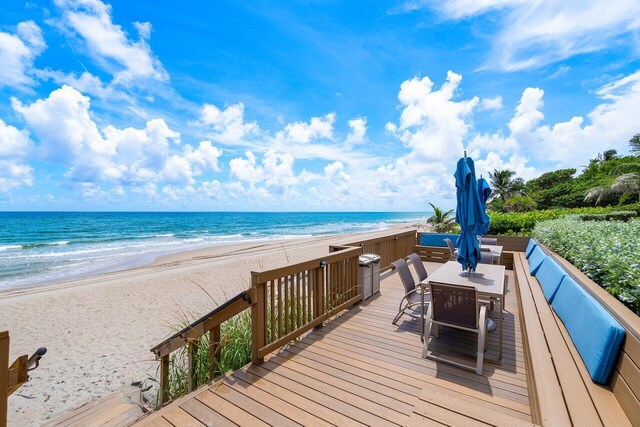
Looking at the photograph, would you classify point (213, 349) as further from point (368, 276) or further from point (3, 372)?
point (368, 276)

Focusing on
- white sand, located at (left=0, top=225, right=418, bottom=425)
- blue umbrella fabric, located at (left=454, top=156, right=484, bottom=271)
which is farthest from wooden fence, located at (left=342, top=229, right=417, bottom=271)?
white sand, located at (left=0, top=225, right=418, bottom=425)

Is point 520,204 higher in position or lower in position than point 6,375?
higher

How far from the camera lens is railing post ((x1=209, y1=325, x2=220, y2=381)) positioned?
302cm

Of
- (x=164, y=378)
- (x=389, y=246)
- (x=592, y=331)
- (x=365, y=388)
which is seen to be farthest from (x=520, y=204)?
(x=164, y=378)

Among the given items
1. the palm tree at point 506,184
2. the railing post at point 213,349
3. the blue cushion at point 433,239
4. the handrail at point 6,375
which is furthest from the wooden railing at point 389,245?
the palm tree at point 506,184

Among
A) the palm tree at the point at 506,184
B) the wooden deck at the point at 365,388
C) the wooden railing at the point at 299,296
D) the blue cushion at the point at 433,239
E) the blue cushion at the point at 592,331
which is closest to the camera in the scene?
the blue cushion at the point at 592,331

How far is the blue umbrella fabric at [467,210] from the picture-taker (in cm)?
376

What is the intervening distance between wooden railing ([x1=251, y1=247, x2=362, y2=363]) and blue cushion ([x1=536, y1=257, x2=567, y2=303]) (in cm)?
264

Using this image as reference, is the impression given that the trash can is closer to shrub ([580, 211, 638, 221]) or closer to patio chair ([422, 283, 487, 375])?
patio chair ([422, 283, 487, 375])

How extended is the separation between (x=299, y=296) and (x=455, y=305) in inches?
75.0

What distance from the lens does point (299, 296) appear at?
369cm

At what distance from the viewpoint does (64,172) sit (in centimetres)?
4306

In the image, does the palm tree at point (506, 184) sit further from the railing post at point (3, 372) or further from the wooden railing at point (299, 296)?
the railing post at point (3, 372)

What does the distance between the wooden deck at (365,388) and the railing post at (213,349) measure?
0.32 m
